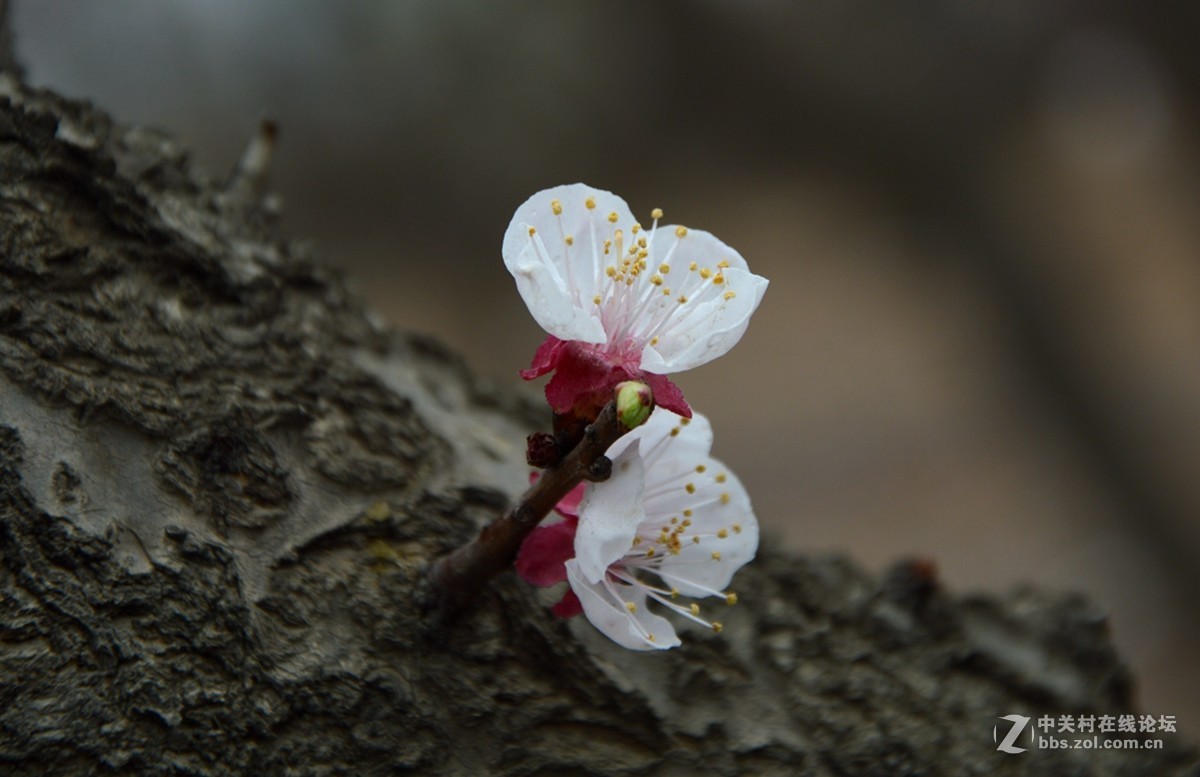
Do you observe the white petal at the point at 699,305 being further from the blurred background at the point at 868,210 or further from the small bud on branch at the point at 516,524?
the blurred background at the point at 868,210

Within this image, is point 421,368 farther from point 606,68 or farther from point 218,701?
point 606,68

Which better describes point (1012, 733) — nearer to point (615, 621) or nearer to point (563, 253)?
point (615, 621)

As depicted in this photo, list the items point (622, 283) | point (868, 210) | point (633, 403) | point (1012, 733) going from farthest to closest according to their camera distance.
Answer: point (868, 210)
point (1012, 733)
point (622, 283)
point (633, 403)

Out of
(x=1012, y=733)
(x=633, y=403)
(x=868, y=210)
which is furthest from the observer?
(x=868, y=210)

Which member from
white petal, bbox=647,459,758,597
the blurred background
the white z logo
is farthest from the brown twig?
the blurred background
